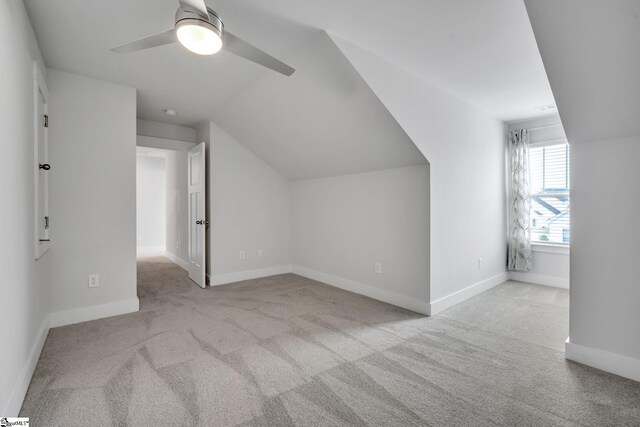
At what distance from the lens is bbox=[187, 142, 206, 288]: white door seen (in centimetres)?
405

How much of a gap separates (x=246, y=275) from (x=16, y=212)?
3039 mm

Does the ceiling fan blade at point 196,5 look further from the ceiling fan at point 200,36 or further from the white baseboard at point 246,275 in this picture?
the white baseboard at point 246,275

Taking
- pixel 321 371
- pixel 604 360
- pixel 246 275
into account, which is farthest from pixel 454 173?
pixel 246 275

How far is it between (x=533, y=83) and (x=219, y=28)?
313cm

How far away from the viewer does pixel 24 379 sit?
173 cm

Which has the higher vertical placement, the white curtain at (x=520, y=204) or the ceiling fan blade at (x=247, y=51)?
the ceiling fan blade at (x=247, y=51)

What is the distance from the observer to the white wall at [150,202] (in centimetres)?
744

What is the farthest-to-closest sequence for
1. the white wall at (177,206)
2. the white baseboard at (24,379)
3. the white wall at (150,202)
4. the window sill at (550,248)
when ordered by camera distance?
the white wall at (150,202) → the white wall at (177,206) → the window sill at (550,248) → the white baseboard at (24,379)

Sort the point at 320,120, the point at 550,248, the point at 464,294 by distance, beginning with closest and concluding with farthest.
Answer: the point at 320,120
the point at 464,294
the point at 550,248

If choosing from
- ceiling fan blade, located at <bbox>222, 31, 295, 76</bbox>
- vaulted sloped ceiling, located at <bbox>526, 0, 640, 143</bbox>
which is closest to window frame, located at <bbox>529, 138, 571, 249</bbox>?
vaulted sloped ceiling, located at <bbox>526, 0, 640, 143</bbox>

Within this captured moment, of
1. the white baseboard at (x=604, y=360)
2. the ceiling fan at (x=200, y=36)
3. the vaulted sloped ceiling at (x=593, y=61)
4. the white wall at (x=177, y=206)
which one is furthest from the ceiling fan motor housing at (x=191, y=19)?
Result: the white wall at (x=177, y=206)

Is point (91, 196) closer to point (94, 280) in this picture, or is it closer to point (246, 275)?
point (94, 280)

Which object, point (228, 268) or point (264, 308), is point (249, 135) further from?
point (264, 308)

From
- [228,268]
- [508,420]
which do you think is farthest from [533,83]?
[228,268]
